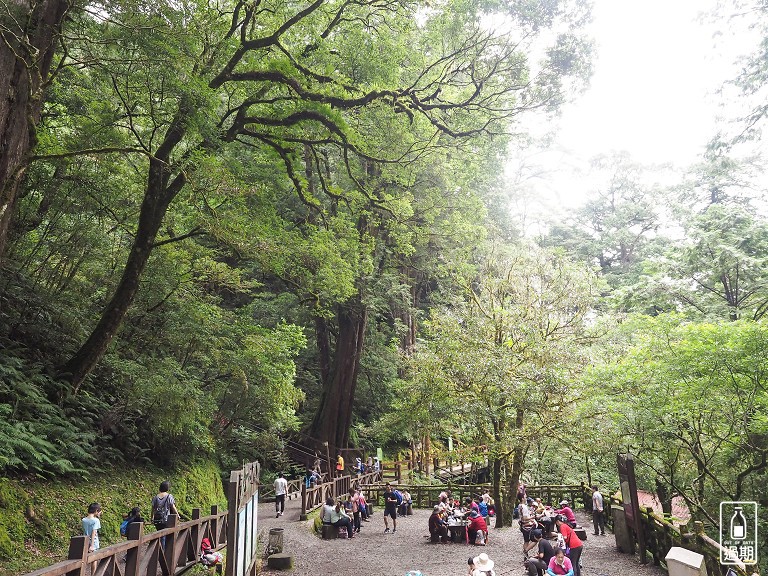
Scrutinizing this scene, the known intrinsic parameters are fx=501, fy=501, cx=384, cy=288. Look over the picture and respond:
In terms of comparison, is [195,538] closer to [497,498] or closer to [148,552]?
[148,552]

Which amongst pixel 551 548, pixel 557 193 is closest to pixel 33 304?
pixel 551 548

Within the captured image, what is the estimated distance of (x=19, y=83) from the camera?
7.18 metres

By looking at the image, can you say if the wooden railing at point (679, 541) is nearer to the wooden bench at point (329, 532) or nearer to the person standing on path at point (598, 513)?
the person standing on path at point (598, 513)

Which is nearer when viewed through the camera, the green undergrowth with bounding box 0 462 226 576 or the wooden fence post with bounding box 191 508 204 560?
the green undergrowth with bounding box 0 462 226 576

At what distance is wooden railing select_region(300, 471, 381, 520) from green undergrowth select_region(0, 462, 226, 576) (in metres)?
4.47

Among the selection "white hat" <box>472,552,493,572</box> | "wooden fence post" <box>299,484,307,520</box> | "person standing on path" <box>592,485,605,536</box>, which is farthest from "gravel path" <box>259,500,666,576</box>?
"white hat" <box>472,552,493,572</box>

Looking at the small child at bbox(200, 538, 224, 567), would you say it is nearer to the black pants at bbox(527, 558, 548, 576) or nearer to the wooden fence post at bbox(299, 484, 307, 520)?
the black pants at bbox(527, 558, 548, 576)

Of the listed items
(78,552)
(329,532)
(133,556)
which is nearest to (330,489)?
(329,532)

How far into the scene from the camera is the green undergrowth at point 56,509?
21.8 ft

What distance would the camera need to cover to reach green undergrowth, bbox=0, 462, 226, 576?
6633 millimetres

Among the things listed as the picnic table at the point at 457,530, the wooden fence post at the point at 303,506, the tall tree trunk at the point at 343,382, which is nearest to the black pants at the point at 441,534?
the picnic table at the point at 457,530

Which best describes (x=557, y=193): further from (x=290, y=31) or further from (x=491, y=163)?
(x=290, y=31)

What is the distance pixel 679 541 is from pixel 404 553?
5970 mm

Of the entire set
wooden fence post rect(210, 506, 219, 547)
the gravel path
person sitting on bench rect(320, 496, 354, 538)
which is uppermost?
wooden fence post rect(210, 506, 219, 547)
